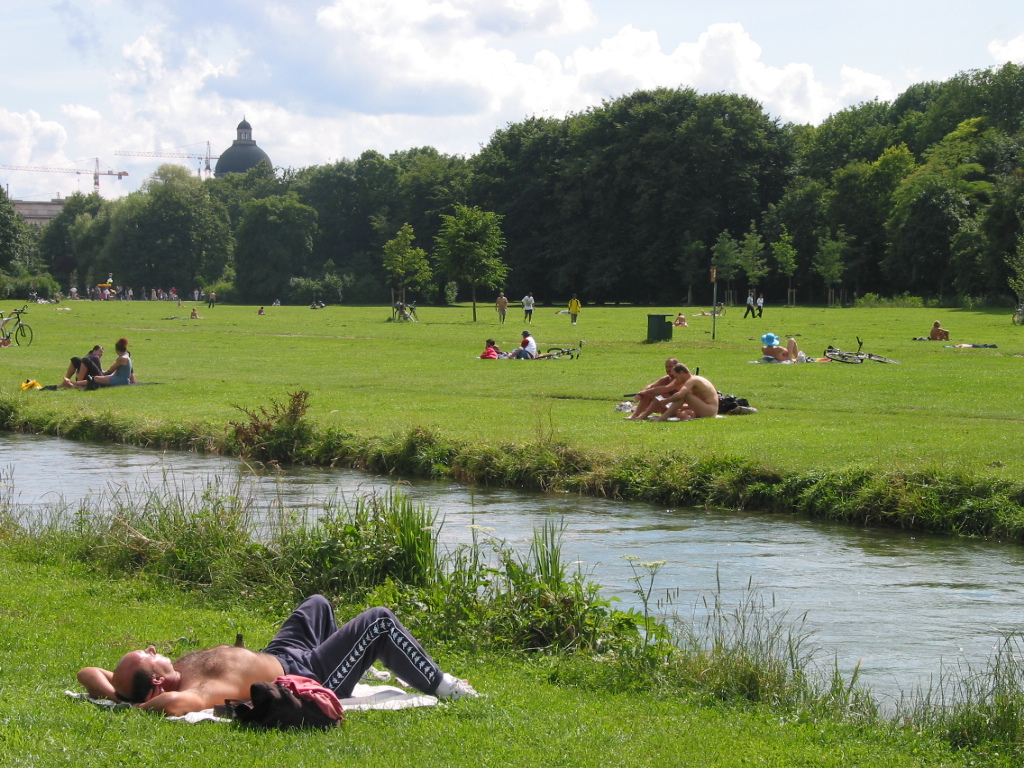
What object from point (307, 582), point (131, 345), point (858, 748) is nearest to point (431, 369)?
point (131, 345)

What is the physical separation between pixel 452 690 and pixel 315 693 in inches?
37.7

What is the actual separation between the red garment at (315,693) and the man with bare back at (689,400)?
48.2 ft

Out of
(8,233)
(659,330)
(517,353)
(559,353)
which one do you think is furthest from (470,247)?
(8,233)

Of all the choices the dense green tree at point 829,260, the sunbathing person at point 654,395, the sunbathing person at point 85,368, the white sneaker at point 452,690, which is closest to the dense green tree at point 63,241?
the dense green tree at point 829,260

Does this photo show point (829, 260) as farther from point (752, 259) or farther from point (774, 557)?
point (774, 557)

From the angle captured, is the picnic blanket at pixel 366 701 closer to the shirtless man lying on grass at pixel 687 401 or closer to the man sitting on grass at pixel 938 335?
the shirtless man lying on grass at pixel 687 401

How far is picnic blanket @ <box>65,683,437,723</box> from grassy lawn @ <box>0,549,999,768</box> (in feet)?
0.29

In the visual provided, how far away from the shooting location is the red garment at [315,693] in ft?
20.9

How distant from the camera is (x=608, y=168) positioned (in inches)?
3681

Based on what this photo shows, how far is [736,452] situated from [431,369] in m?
16.2

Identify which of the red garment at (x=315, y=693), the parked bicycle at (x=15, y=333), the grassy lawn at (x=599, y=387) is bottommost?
the red garment at (x=315, y=693)

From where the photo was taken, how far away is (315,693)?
21.0 ft

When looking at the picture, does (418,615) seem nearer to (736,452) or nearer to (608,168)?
(736,452)

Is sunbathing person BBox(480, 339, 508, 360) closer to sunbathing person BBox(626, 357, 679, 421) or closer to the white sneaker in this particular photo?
sunbathing person BBox(626, 357, 679, 421)
